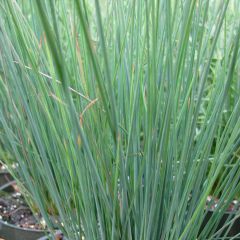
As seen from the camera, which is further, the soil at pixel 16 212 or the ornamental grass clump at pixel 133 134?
the soil at pixel 16 212

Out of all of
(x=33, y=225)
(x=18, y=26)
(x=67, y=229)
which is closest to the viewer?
(x=18, y=26)

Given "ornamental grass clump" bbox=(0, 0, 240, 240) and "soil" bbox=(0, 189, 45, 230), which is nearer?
"ornamental grass clump" bbox=(0, 0, 240, 240)

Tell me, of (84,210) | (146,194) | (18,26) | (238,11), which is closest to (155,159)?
(146,194)

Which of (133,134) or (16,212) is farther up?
(133,134)

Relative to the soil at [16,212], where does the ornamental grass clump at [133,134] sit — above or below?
above

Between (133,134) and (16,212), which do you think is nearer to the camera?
(133,134)

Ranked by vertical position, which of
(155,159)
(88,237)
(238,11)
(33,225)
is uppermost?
(238,11)

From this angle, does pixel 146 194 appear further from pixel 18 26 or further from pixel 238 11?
pixel 238 11

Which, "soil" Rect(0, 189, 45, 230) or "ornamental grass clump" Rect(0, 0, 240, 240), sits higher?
"ornamental grass clump" Rect(0, 0, 240, 240)
